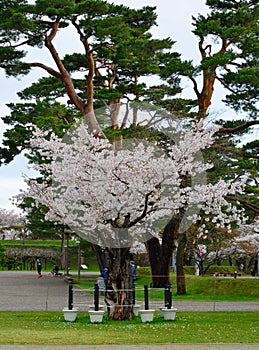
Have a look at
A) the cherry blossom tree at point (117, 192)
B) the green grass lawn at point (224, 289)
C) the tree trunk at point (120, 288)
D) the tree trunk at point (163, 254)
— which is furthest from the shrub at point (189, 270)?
the tree trunk at point (120, 288)

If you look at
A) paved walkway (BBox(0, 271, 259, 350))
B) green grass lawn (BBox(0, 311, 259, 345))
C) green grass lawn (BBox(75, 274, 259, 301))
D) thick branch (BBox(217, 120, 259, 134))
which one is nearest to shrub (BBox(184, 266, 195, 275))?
paved walkway (BBox(0, 271, 259, 350))

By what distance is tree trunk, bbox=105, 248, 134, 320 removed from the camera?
48.7 feet

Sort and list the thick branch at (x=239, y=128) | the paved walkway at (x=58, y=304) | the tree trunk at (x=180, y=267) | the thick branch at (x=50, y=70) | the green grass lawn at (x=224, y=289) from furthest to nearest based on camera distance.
→ the tree trunk at (x=180, y=267), the green grass lawn at (x=224, y=289), the thick branch at (x=50, y=70), the thick branch at (x=239, y=128), the paved walkway at (x=58, y=304)

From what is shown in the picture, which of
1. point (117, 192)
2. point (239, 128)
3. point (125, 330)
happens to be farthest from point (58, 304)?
point (125, 330)

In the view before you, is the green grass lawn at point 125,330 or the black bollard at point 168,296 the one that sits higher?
the black bollard at point 168,296

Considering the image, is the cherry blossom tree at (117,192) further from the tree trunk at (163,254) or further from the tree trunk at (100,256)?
the tree trunk at (100,256)

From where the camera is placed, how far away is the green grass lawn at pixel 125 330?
10484 millimetres

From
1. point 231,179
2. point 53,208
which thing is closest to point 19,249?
point 231,179

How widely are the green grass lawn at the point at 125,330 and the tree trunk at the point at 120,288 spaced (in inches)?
14.0

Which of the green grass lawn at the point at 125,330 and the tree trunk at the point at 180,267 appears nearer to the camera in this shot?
the green grass lawn at the point at 125,330

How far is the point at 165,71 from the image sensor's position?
20.7 m

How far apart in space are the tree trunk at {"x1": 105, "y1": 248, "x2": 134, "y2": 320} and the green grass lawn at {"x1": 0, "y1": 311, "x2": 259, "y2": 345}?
356 mm

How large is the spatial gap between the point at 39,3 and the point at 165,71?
4.66 metres

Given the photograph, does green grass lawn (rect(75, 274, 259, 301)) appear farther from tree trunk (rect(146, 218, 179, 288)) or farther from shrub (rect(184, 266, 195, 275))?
shrub (rect(184, 266, 195, 275))
